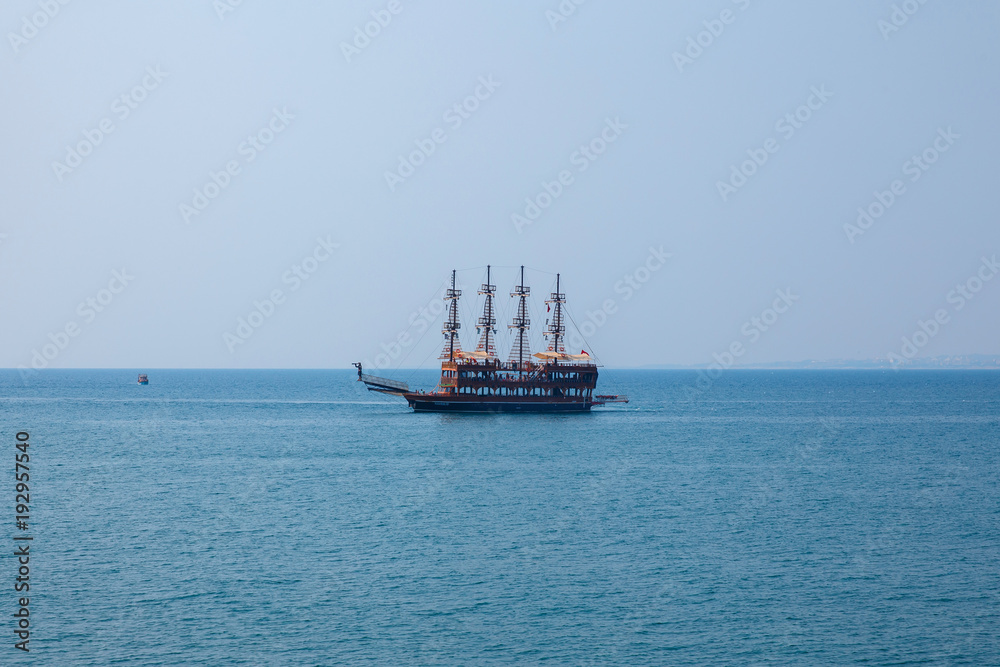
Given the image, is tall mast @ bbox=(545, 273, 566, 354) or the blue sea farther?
tall mast @ bbox=(545, 273, 566, 354)

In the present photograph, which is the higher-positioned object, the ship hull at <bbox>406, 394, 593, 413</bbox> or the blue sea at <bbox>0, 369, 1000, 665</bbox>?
the ship hull at <bbox>406, 394, 593, 413</bbox>

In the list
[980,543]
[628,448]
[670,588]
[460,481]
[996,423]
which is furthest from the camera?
[996,423]

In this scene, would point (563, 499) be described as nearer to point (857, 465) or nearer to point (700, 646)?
point (700, 646)

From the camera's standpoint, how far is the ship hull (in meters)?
113

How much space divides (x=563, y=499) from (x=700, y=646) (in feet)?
79.7

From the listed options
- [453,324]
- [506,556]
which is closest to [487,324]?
[453,324]

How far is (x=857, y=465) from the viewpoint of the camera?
71188 millimetres

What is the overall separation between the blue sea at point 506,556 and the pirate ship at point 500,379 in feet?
107

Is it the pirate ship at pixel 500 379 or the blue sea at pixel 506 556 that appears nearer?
the blue sea at pixel 506 556

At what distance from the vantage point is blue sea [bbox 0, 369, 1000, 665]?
29641 mm

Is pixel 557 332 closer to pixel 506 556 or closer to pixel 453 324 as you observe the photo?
pixel 453 324

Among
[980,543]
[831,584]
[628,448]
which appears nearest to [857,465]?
[628,448]

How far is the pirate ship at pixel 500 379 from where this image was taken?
114 m

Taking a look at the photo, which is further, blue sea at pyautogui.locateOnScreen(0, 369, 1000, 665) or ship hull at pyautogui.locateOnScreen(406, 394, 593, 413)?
ship hull at pyautogui.locateOnScreen(406, 394, 593, 413)
